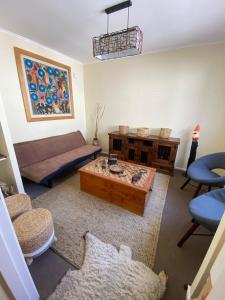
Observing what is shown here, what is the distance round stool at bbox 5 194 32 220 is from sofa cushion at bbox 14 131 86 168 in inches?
37.1

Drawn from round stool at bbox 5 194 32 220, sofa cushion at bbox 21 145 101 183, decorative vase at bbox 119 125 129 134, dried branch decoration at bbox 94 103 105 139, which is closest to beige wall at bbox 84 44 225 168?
dried branch decoration at bbox 94 103 105 139

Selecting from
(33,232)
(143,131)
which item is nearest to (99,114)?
(143,131)

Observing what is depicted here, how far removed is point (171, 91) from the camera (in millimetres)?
2746

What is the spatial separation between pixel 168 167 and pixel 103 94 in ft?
7.82

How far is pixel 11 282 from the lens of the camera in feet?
2.29

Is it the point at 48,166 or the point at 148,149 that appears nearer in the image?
the point at 48,166

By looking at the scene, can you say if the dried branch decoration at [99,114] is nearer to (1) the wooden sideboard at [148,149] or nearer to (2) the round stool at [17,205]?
(1) the wooden sideboard at [148,149]

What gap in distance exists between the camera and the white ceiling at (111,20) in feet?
4.85

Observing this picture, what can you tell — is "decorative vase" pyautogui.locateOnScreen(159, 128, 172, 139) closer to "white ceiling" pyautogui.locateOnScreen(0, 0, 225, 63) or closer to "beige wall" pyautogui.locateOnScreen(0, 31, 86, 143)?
"white ceiling" pyautogui.locateOnScreen(0, 0, 225, 63)

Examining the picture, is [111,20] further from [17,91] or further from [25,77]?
[17,91]

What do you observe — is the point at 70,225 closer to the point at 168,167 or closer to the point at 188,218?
the point at 188,218

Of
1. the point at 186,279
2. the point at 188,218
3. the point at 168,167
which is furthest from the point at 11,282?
the point at 168,167

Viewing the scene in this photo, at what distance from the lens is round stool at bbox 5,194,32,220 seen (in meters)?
1.32

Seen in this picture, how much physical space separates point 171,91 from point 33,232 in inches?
123
